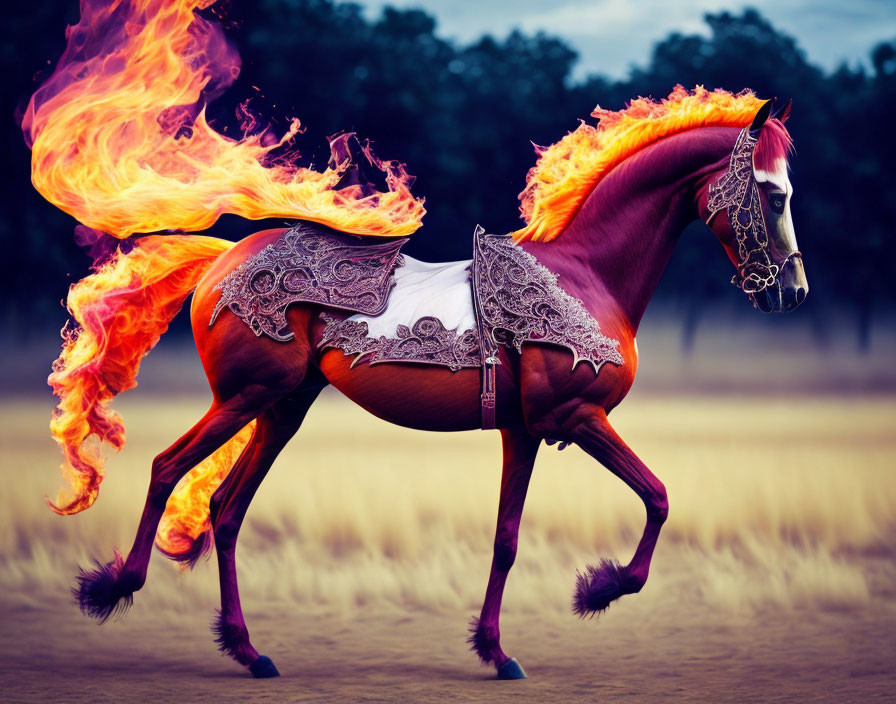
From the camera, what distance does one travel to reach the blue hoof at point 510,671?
579 centimetres

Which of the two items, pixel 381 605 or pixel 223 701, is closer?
pixel 223 701

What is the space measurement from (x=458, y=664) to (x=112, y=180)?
346 cm

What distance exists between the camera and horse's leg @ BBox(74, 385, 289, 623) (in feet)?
18.2

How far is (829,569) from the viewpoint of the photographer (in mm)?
8008

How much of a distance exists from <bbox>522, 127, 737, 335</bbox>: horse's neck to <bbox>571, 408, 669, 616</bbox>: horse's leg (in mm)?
607

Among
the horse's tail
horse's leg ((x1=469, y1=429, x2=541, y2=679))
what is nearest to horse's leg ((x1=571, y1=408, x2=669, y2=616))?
horse's leg ((x1=469, y1=429, x2=541, y2=679))

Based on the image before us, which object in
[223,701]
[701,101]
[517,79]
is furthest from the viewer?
[517,79]

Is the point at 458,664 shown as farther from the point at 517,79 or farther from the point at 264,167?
the point at 517,79

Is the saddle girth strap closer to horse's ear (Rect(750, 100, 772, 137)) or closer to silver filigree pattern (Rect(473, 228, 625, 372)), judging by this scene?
silver filigree pattern (Rect(473, 228, 625, 372))

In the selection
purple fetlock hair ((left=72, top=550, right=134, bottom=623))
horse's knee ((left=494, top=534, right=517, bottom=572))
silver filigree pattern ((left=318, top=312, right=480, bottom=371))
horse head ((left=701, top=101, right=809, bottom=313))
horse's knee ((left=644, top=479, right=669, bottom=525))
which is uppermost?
horse head ((left=701, top=101, right=809, bottom=313))

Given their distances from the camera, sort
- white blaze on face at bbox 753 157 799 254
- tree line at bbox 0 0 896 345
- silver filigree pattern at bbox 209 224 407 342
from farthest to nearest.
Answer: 1. tree line at bbox 0 0 896 345
2. silver filigree pattern at bbox 209 224 407 342
3. white blaze on face at bbox 753 157 799 254

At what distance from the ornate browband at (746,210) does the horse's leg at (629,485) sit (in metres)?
1.01

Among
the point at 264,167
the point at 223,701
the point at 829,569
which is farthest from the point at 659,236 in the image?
the point at 829,569

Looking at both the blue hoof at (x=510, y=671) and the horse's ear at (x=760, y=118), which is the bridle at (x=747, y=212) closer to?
the horse's ear at (x=760, y=118)
